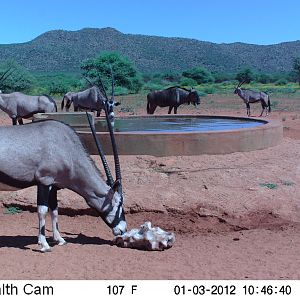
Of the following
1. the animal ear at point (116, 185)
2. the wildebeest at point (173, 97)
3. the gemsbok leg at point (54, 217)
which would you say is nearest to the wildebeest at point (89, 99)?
the wildebeest at point (173, 97)

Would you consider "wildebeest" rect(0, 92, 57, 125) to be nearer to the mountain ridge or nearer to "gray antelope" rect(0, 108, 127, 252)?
"gray antelope" rect(0, 108, 127, 252)

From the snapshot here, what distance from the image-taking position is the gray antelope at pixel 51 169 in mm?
5941

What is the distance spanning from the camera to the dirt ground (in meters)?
5.30

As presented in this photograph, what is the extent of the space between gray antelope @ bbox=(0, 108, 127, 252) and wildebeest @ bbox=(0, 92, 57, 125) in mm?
9516

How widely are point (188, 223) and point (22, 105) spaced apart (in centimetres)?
949

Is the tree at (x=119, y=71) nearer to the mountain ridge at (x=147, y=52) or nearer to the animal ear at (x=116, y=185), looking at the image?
the mountain ridge at (x=147, y=52)

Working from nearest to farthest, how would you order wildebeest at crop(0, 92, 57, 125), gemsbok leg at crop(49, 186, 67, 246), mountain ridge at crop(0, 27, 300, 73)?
gemsbok leg at crop(49, 186, 67, 246) → wildebeest at crop(0, 92, 57, 125) → mountain ridge at crop(0, 27, 300, 73)

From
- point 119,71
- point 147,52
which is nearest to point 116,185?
point 119,71

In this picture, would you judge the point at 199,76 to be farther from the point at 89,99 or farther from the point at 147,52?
the point at 89,99

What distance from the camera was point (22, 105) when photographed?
15500mm

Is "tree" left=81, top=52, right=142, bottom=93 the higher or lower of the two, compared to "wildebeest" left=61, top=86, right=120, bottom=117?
higher

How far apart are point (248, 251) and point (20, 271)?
90.4 inches

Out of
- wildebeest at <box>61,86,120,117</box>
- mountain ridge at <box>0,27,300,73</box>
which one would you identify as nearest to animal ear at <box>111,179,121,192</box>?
wildebeest at <box>61,86,120,117</box>

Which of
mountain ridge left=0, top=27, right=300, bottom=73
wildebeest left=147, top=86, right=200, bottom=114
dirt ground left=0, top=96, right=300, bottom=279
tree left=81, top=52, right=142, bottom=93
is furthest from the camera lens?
mountain ridge left=0, top=27, right=300, bottom=73
